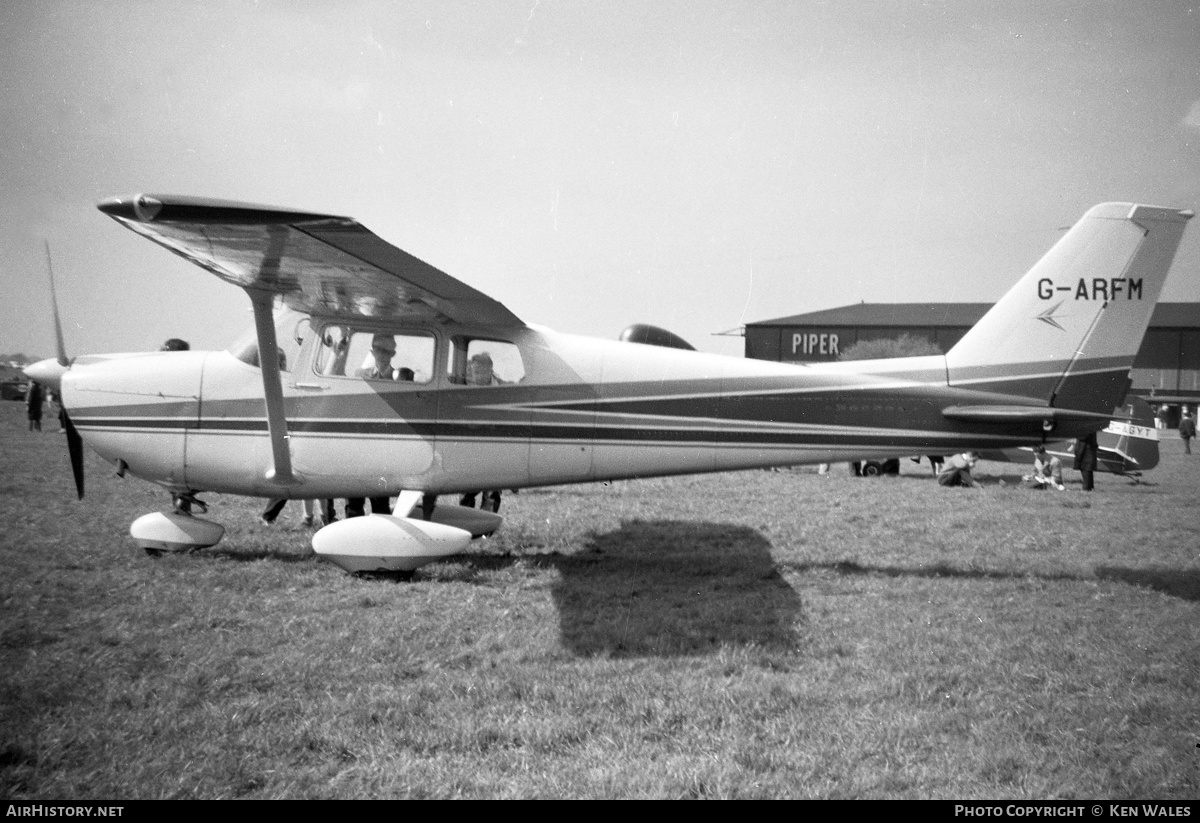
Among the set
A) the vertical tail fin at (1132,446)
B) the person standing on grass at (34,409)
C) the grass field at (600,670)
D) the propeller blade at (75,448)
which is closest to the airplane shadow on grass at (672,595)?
the grass field at (600,670)

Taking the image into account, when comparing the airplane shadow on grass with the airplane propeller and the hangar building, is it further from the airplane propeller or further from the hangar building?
the hangar building

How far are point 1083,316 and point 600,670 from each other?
5.40m

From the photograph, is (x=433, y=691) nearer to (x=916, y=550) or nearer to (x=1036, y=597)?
(x=1036, y=597)

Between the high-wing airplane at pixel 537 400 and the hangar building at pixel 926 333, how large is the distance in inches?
2064

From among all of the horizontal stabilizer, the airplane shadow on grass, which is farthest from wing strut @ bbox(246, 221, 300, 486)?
the horizontal stabilizer

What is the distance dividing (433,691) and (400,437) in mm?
3051

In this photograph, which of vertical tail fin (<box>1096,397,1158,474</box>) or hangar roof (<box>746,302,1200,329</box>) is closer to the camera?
vertical tail fin (<box>1096,397,1158,474</box>)

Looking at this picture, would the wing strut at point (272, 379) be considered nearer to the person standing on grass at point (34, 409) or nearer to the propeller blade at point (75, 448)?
the propeller blade at point (75, 448)

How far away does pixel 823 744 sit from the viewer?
3.15 meters

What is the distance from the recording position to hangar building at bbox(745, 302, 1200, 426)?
5206 centimetres

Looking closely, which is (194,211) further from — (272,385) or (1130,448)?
(1130,448)

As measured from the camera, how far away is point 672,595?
570 cm

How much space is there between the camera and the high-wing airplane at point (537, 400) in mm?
6355

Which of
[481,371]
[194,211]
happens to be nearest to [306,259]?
[194,211]
